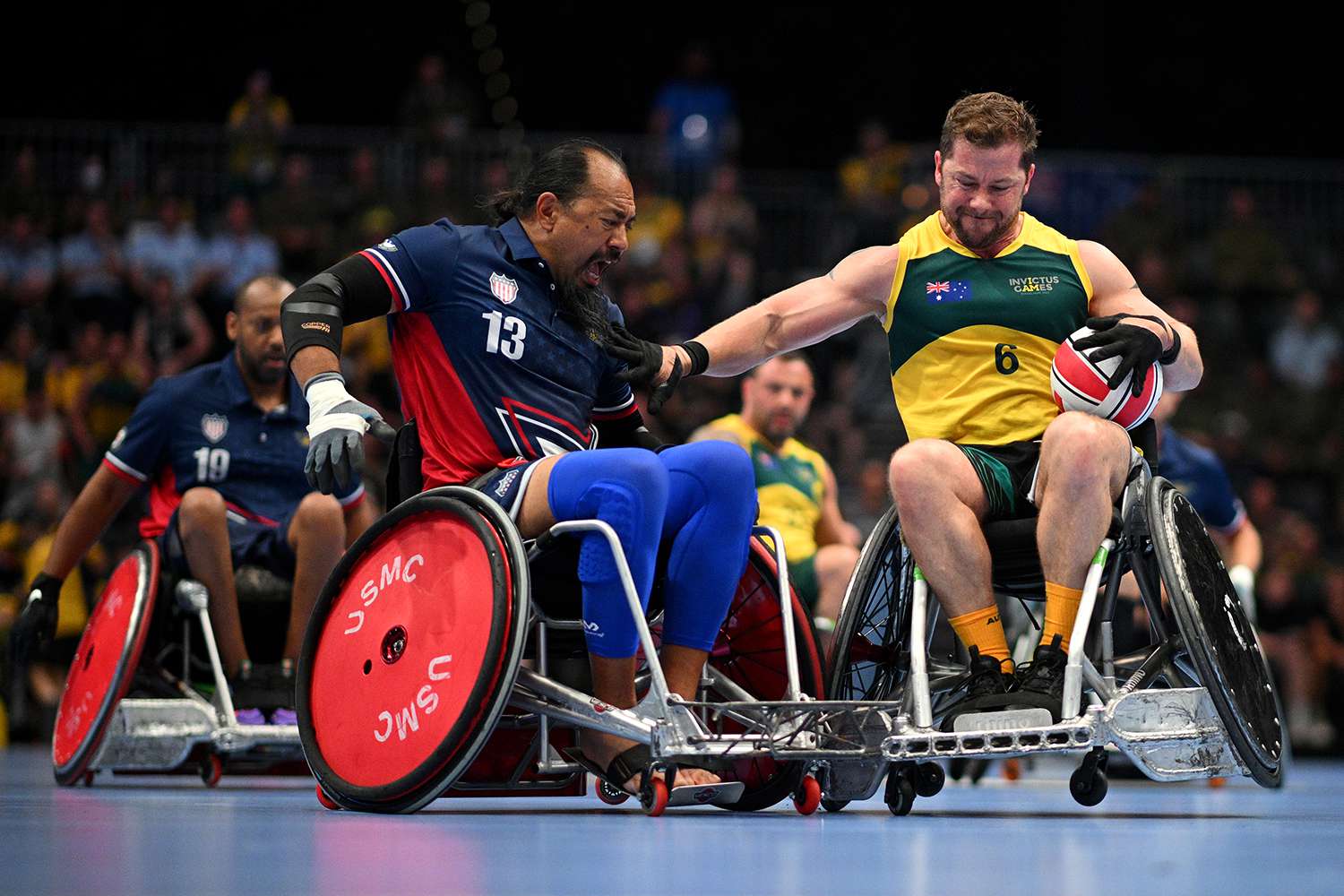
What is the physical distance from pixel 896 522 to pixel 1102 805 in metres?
1.34

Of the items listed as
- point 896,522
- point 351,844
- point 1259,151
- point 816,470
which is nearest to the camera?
point 351,844

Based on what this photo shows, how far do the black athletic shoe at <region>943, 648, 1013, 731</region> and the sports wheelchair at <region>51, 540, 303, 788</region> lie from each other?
6.68 ft

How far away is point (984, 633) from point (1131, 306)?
2.95 ft

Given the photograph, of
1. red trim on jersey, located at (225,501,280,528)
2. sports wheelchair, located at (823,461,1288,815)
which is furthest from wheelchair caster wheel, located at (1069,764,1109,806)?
red trim on jersey, located at (225,501,280,528)

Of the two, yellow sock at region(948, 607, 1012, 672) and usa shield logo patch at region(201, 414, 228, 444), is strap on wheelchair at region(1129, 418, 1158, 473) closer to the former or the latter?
yellow sock at region(948, 607, 1012, 672)

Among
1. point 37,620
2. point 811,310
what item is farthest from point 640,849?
point 37,620

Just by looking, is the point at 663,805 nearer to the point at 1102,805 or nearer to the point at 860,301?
the point at 860,301

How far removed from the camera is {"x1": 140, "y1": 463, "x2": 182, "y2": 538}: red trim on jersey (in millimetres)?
5895

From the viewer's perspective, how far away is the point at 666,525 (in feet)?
12.9

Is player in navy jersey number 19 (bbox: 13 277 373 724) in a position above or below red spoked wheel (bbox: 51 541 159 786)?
above

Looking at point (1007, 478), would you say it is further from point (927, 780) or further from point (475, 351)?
point (475, 351)

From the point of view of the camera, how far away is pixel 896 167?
42.5ft

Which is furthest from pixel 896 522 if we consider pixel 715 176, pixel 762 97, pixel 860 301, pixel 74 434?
pixel 762 97

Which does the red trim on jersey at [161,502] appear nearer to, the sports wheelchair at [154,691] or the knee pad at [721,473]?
the sports wheelchair at [154,691]
